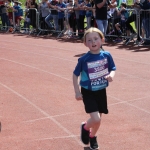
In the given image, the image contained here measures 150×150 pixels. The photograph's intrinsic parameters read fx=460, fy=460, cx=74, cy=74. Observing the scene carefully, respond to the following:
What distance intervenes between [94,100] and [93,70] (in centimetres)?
39

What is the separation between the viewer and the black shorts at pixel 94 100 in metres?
5.82

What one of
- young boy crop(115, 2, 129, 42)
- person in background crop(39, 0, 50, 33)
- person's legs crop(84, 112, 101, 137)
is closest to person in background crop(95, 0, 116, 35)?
young boy crop(115, 2, 129, 42)

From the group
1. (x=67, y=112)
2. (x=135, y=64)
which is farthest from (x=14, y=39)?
(x=67, y=112)

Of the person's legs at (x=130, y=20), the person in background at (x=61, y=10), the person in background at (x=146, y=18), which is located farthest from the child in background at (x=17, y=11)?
the person in background at (x=146, y=18)

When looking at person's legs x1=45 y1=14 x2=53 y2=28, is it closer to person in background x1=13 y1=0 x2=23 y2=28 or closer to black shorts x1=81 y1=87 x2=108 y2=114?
person in background x1=13 y1=0 x2=23 y2=28

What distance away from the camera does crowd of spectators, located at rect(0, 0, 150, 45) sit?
53.2ft

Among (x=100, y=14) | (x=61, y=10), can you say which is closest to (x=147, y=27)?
(x=100, y=14)

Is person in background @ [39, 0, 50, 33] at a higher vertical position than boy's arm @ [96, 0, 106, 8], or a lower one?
lower

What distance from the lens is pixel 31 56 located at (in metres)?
14.9

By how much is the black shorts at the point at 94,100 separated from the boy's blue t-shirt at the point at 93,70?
7 cm

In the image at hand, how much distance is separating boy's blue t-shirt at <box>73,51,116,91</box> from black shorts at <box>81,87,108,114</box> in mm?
74

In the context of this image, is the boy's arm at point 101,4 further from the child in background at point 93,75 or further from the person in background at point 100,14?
the child in background at point 93,75

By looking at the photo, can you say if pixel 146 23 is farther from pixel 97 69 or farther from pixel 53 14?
pixel 97 69

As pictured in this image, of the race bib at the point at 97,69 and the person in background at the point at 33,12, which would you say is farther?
the person in background at the point at 33,12
